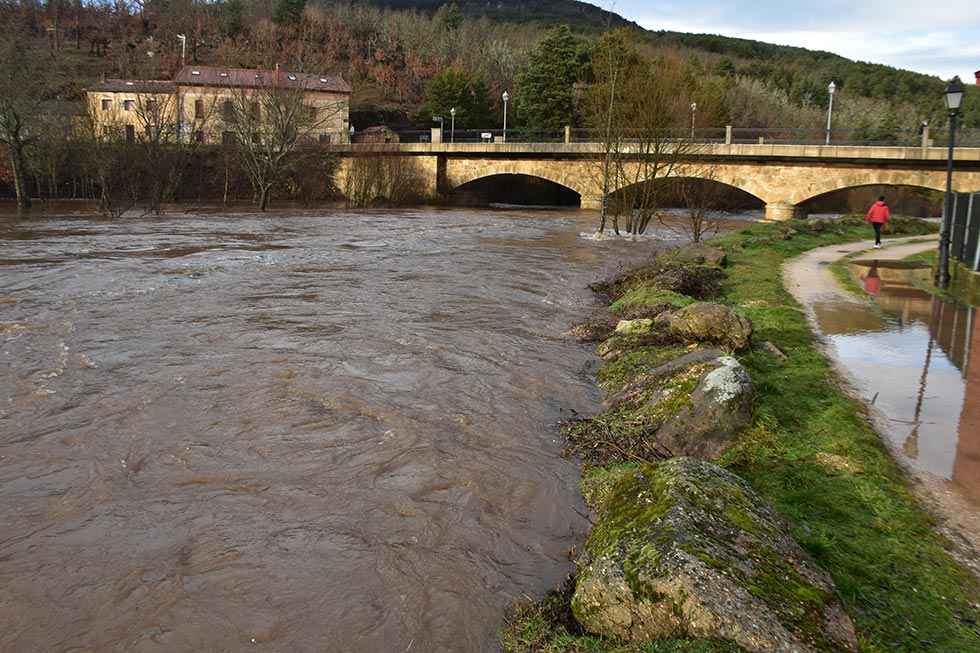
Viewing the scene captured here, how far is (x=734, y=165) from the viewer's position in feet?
139

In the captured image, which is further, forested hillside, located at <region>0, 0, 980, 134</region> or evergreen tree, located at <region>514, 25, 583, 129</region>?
forested hillside, located at <region>0, 0, 980, 134</region>

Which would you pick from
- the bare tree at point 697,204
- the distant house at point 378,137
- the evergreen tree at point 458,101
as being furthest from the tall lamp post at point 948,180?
the evergreen tree at point 458,101

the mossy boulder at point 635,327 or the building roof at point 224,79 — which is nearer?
the mossy boulder at point 635,327

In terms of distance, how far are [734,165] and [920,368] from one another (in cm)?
3546

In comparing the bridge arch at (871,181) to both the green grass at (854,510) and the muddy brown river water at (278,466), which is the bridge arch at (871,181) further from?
the green grass at (854,510)

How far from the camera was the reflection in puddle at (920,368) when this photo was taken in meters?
6.59

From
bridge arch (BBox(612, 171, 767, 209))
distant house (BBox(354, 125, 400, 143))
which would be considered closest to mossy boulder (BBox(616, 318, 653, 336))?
bridge arch (BBox(612, 171, 767, 209))

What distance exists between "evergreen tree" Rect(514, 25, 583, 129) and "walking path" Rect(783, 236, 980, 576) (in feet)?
148

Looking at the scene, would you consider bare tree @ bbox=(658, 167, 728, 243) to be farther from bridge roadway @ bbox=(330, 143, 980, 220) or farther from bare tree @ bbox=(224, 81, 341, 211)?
bare tree @ bbox=(224, 81, 341, 211)

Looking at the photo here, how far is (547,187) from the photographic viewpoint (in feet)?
210

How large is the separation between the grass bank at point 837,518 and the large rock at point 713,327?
0.28 metres

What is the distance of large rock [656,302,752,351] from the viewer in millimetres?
9914

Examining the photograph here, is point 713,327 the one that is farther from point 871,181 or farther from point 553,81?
point 553,81

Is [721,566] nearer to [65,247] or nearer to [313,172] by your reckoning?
[65,247]
